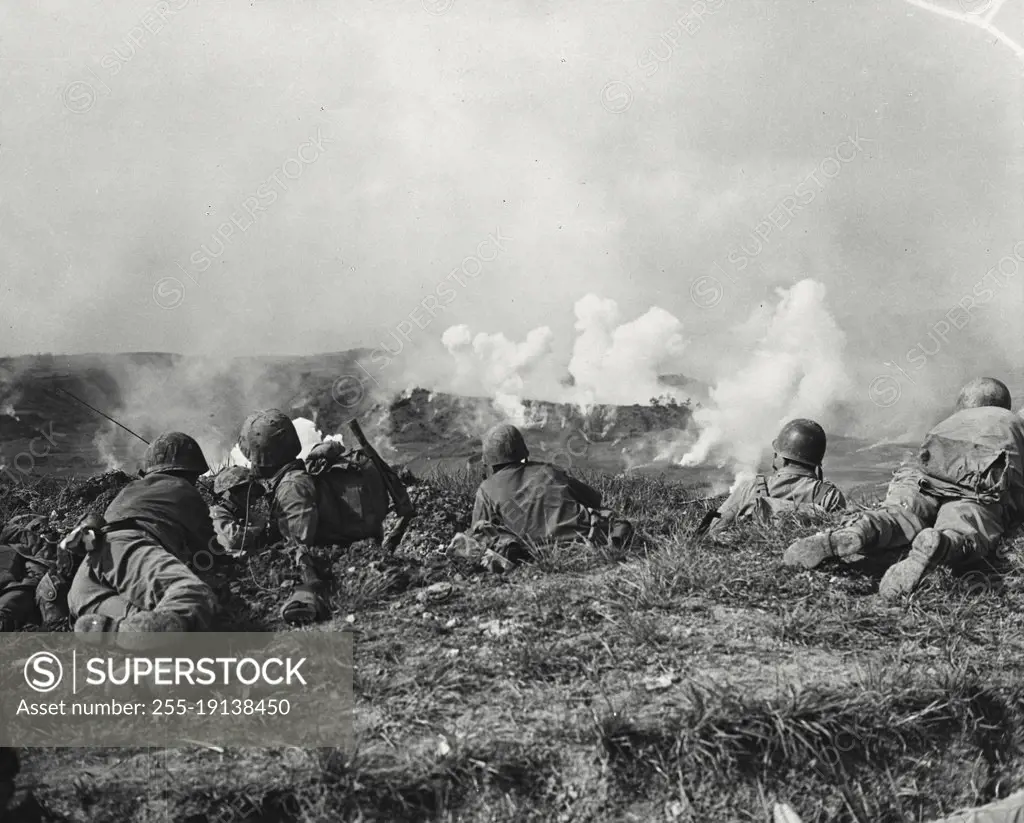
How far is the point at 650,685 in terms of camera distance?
4.48 metres

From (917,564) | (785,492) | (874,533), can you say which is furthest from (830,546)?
(785,492)

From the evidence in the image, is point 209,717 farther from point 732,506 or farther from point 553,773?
point 732,506

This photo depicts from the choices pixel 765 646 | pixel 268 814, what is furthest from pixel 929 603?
pixel 268 814

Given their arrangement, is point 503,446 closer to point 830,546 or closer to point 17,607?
point 830,546

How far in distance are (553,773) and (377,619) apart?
6.54 feet

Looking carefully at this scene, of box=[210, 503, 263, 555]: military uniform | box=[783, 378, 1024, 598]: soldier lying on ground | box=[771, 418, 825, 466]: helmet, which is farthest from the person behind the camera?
box=[771, 418, 825, 466]: helmet

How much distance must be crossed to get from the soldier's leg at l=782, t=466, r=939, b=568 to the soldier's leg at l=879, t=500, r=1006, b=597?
14 cm

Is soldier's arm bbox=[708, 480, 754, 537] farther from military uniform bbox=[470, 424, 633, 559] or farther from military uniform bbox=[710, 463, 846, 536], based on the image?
military uniform bbox=[470, 424, 633, 559]

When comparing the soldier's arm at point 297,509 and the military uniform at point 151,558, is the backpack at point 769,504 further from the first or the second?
the military uniform at point 151,558

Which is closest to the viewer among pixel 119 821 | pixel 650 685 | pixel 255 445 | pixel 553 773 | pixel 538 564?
pixel 119 821

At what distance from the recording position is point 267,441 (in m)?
7.53

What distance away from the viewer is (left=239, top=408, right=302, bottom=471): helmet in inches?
297

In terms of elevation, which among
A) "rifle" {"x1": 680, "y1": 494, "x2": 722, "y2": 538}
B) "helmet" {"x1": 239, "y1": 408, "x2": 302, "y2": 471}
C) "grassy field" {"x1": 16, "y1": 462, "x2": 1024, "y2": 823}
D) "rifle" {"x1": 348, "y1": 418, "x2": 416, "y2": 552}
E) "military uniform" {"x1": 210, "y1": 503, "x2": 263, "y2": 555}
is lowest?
"grassy field" {"x1": 16, "y1": 462, "x2": 1024, "y2": 823}

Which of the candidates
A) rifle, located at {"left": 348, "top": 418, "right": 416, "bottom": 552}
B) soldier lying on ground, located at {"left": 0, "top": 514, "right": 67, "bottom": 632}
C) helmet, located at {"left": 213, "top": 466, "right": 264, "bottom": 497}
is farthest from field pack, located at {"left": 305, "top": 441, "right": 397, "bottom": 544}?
soldier lying on ground, located at {"left": 0, "top": 514, "right": 67, "bottom": 632}
